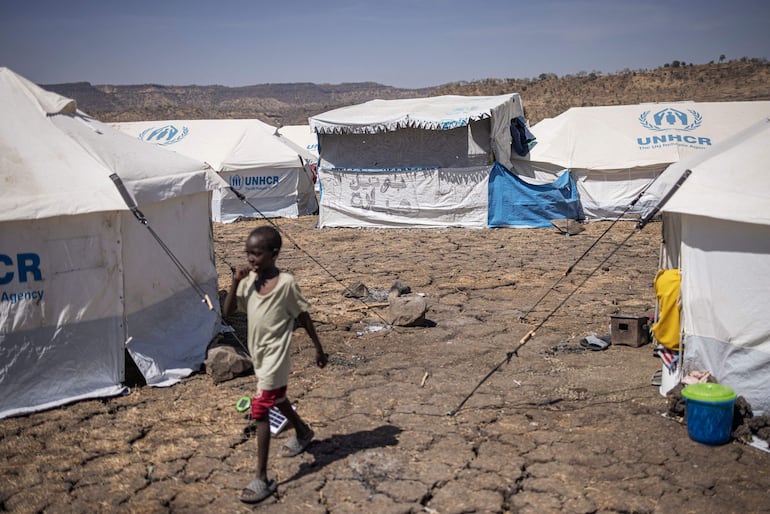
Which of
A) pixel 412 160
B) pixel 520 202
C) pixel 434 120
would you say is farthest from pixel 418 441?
pixel 412 160

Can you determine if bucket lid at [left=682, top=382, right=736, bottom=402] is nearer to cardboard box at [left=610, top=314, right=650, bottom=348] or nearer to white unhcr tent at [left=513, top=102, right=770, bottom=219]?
cardboard box at [left=610, top=314, right=650, bottom=348]

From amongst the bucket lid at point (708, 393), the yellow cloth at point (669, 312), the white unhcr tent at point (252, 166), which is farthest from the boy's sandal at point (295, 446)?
the white unhcr tent at point (252, 166)

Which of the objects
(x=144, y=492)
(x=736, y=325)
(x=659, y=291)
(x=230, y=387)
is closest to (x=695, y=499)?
(x=736, y=325)

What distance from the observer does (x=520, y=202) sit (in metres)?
14.6

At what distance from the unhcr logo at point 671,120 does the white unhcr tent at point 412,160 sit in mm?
3126

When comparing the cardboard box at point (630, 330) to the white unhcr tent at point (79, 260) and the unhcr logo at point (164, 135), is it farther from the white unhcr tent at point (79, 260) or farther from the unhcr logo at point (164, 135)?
the unhcr logo at point (164, 135)

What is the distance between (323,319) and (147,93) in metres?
91.8

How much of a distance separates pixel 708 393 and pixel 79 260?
4655mm

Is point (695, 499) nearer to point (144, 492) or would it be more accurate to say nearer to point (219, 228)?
point (144, 492)

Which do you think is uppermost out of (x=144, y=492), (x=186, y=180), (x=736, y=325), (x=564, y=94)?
(x=564, y=94)

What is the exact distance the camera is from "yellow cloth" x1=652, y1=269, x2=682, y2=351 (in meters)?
5.09

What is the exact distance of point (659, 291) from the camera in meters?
5.21

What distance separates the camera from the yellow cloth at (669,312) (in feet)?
16.7

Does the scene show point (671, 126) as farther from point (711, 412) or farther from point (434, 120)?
point (711, 412)
